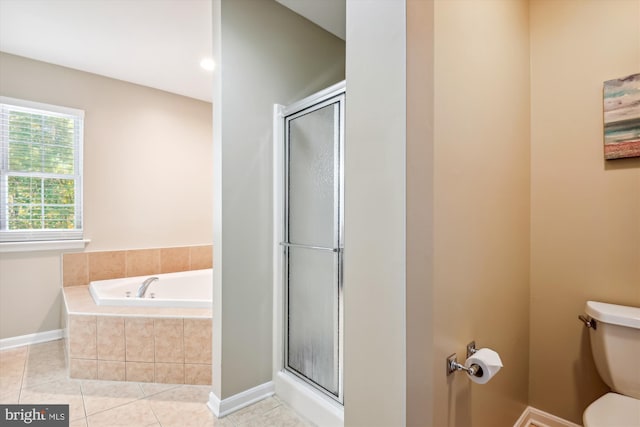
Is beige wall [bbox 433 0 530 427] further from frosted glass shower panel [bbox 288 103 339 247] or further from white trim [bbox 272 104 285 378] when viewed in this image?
white trim [bbox 272 104 285 378]

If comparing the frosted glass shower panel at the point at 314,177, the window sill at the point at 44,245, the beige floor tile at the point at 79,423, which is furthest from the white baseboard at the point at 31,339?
the frosted glass shower panel at the point at 314,177

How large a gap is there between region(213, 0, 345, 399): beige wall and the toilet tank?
1.70 metres

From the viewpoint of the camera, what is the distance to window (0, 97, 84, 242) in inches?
109

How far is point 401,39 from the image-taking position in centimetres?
90

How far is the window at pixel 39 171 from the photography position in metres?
2.78

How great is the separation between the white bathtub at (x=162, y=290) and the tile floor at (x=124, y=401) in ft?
1.76

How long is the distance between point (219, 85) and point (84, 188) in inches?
80.1

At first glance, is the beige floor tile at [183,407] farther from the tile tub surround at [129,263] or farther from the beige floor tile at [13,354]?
the tile tub surround at [129,263]

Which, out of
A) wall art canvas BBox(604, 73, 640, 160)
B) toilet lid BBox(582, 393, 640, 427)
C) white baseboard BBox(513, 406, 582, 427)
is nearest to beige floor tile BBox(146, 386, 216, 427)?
white baseboard BBox(513, 406, 582, 427)

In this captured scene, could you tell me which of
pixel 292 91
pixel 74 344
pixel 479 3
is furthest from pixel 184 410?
pixel 479 3

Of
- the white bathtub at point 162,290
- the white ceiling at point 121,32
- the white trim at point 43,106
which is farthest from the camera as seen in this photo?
the white trim at point 43,106

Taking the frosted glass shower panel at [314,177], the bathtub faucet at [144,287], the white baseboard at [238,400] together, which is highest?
the frosted glass shower panel at [314,177]

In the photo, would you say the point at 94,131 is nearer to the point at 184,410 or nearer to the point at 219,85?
the point at 219,85

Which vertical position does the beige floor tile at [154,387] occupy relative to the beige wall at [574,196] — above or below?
below
